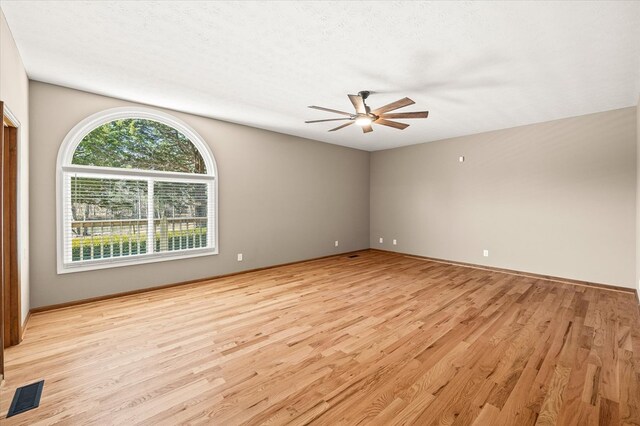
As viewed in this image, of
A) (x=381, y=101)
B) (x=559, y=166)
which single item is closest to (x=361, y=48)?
(x=381, y=101)

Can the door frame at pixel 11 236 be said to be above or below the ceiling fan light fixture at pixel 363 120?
below

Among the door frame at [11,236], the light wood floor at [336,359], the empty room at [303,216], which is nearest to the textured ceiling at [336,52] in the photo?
the empty room at [303,216]

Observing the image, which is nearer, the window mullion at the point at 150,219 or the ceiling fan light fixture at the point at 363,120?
the ceiling fan light fixture at the point at 363,120

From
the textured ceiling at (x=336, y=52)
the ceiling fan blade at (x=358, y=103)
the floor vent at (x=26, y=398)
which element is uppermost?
the textured ceiling at (x=336, y=52)

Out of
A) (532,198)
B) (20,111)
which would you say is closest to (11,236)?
(20,111)

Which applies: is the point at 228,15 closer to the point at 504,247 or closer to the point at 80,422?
the point at 80,422

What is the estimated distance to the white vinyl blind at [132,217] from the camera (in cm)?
371

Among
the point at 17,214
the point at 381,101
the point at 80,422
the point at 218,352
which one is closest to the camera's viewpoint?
the point at 80,422

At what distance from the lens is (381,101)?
4.00 meters

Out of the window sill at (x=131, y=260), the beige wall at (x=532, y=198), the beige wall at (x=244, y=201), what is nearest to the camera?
the beige wall at (x=244, y=201)

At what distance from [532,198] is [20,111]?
7.28 meters

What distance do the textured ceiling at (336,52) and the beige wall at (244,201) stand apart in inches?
21.9

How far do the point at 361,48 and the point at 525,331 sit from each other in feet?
10.7

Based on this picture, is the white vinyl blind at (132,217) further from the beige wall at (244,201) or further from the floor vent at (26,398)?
the floor vent at (26,398)
